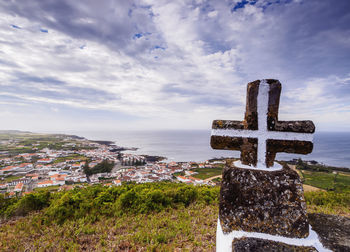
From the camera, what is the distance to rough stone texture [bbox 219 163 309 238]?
4.42 feet

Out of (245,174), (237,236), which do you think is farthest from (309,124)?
(237,236)

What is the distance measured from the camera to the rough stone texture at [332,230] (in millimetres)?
1244

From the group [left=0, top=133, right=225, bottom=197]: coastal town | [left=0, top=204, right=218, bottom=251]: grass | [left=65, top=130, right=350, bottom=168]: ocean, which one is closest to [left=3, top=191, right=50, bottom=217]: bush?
[left=0, top=204, right=218, bottom=251]: grass

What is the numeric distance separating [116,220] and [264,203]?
4322mm

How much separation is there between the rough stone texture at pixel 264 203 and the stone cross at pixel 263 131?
0.19m

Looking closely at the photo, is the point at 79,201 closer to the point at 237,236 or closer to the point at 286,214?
the point at 237,236

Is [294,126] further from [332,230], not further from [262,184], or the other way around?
[332,230]

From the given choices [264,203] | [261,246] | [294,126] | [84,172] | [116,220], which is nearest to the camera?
[261,246]

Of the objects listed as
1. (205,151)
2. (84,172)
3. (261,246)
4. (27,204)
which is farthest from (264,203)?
(205,151)

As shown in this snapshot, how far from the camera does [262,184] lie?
4.77 feet

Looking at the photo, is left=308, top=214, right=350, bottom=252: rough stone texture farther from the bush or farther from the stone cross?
the bush

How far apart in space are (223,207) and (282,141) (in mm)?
839

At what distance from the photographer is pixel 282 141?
157 centimetres

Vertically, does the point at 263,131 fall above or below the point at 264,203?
above
